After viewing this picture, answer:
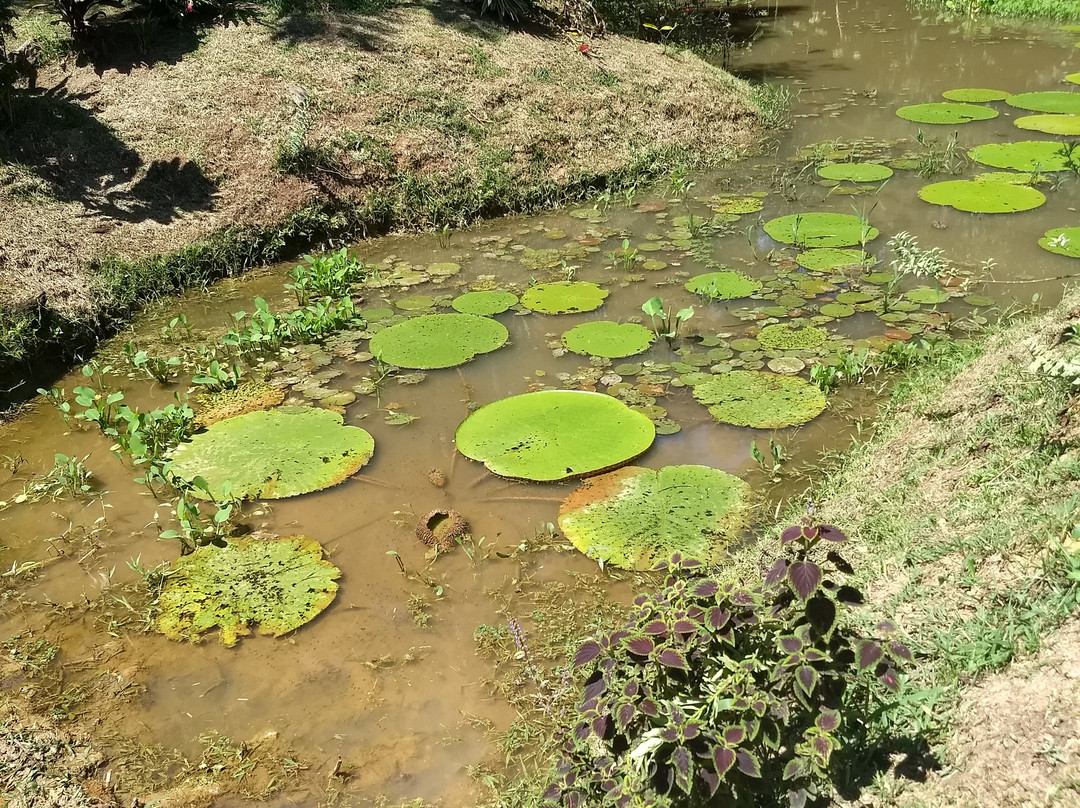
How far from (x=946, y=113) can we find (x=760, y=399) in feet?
17.2

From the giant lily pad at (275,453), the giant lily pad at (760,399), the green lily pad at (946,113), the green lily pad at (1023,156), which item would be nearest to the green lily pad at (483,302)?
the giant lily pad at (275,453)

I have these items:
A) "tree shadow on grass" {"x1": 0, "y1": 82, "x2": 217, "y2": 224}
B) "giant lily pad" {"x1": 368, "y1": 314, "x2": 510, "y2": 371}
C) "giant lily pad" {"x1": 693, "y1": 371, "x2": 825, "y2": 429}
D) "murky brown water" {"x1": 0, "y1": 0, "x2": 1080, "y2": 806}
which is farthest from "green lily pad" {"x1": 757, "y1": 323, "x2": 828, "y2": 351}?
"tree shadow on grass" {"x1": 0, "y1": 82, "x2": 217, "y2": 224}

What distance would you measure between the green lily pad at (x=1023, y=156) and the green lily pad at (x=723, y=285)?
265 cm

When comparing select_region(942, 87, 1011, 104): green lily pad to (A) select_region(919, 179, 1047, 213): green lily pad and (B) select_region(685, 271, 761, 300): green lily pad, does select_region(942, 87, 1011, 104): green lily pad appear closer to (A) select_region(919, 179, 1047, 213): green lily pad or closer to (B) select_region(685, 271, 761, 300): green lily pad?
(A) select_region(919, 179, 1047, 213): green lily pad

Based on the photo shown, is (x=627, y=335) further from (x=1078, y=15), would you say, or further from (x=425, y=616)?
(x=1078, y=15)

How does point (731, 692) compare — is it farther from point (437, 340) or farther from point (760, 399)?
point (437, 340)

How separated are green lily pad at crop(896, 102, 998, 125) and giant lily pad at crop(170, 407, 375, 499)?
20.4 feet

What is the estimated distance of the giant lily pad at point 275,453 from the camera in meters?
3.33

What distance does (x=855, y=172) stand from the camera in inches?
242

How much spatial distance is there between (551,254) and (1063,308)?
3056 mm

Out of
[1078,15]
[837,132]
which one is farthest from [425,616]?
[1078,15]

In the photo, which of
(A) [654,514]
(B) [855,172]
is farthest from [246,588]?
(B) [855,172]

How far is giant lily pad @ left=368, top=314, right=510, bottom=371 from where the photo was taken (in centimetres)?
418

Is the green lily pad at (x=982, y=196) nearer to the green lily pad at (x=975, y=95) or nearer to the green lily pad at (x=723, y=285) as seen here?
the green lily pad at (x=723, y=285)
